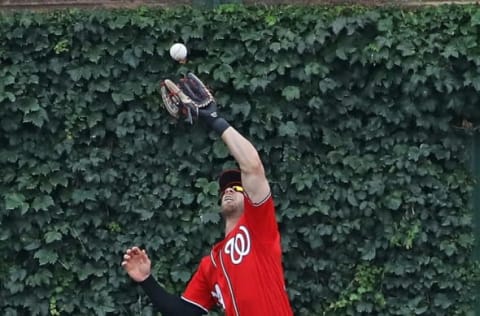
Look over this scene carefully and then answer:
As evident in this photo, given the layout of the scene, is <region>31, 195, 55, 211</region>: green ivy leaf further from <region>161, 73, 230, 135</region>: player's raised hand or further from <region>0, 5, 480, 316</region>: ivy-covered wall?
<region>161, 73, 230, 135</region>: player's raised hand

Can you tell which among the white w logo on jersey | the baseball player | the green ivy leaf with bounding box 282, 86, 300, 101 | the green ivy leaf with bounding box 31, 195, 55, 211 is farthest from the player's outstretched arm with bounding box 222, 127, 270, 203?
the green ivy leaf with bounding box 31, 195, 55, 211

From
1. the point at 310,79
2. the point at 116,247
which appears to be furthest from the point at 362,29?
the point at 116,247

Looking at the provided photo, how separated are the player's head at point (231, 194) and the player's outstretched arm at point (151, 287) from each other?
1.80 ft

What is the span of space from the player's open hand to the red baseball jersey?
473 millimetres

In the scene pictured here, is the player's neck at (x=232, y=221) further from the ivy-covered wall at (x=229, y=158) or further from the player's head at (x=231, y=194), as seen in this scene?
the ivy-covered wall at (x=229, y=158)

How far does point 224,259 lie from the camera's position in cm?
578

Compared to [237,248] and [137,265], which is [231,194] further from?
[137,265]

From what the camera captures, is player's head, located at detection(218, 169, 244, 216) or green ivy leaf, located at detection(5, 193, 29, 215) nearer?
player's head, located at detection(218, 169, 244, 216)

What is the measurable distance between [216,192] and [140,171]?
585 millimetres

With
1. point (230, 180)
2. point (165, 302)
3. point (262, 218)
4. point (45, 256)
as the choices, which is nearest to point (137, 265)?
point (165, 302)

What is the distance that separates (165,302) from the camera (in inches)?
238

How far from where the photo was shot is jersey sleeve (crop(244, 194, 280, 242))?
545cm

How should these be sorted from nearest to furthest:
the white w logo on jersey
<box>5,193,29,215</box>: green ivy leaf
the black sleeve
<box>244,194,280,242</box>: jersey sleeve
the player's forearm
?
the player's forearm → <box>244,194,280,242</box>: jersey sleeve → the white w logo on jersey → the black sleeve → <box>5,193,29,215</box>: green ivy leaf

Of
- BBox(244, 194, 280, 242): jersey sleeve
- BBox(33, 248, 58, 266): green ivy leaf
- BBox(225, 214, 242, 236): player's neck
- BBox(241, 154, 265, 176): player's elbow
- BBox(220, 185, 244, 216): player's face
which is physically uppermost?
BBox(241, 154, 265, 176): player's elbow
